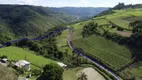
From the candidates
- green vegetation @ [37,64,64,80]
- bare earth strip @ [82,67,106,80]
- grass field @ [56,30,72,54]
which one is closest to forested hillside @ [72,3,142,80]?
grass field @ [56,30,72,54]

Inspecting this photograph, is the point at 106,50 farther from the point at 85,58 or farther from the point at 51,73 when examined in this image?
the point at 51,73

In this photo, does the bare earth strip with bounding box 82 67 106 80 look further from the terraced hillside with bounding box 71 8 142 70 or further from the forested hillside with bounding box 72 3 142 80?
the terraced hillside with bounding box 71 8 142 70

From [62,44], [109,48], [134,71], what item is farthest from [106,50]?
[62,44]

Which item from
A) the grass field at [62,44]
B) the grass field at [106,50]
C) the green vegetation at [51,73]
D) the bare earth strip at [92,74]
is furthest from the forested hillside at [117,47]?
the green vegetation at [51,73]

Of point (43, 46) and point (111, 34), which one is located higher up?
point (111, 34)

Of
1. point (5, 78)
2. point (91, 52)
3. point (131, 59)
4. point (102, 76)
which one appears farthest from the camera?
point (91, 52)

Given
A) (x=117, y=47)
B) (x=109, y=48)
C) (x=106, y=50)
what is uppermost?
(x=117, y=47)

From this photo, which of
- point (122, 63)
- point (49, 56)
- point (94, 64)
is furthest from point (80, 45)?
point (122, 63)

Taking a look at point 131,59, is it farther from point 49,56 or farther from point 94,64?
point 49,56

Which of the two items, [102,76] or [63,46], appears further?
[63,46]
